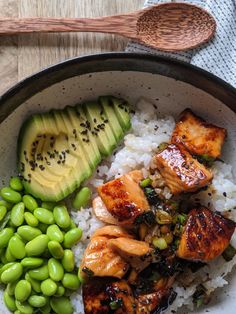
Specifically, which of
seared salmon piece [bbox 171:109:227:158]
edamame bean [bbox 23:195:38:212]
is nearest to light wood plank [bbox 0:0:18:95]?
edamame bean [bbox 23:195:38:212]

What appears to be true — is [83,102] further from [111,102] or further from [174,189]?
[174,189]

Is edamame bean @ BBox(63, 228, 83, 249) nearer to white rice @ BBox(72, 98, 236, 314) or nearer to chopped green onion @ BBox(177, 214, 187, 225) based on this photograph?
white rice @ BBox(72, 98, 236, 314)

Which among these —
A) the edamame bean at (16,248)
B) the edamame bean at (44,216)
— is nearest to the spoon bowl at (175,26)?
the edamame bean at (44,216)

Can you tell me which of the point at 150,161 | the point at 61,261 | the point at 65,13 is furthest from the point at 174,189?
the point at 65,13

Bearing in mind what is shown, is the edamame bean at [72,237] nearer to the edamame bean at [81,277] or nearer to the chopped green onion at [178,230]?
the edamame bean at [81,277]

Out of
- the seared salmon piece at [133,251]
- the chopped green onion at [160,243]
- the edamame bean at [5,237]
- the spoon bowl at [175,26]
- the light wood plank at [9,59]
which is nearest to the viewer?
the seared salmon piece at [133,251]

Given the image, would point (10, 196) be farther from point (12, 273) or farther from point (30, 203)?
point (12, 273)
